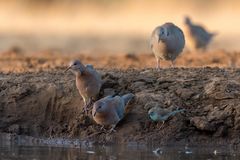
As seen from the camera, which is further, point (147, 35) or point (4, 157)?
point (147, 35)

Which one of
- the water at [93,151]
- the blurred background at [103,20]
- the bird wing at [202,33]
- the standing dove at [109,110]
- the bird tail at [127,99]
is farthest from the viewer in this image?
the blurred background at [103,20]

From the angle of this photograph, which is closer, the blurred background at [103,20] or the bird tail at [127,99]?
the bird tail at [127,99]

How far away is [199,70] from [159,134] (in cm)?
142

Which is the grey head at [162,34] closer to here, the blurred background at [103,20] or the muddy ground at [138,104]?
the muddy ground at [138,104]

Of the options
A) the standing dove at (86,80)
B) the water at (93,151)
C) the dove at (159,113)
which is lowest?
the water at (93,151)

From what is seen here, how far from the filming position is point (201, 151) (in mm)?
12305

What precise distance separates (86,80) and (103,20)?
14.7m

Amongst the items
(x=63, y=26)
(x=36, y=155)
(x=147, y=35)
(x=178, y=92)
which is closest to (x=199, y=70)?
(x=178, y=92)

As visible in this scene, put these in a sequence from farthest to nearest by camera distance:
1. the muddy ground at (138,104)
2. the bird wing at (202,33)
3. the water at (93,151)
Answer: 1. the bird wing at (202,33)
2. the muddy ground at (138,104)
3. the water at (93,151)

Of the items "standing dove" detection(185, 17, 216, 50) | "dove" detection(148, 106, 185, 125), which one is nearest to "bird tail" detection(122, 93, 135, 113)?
"dove" detection(148, 106, 185, 125)

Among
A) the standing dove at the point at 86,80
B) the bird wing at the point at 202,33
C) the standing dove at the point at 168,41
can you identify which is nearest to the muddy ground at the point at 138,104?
the standing dove at the point at 86,80

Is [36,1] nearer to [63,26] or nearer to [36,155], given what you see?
[63,26]

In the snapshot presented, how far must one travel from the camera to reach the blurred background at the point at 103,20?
25.1 m

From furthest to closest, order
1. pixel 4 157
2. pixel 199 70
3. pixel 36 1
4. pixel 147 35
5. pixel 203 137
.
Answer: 1. pixel 36 1
2. pixel 147 35
3. pixel 199 70
4. pixel 203 137
5. pixel 4 157
